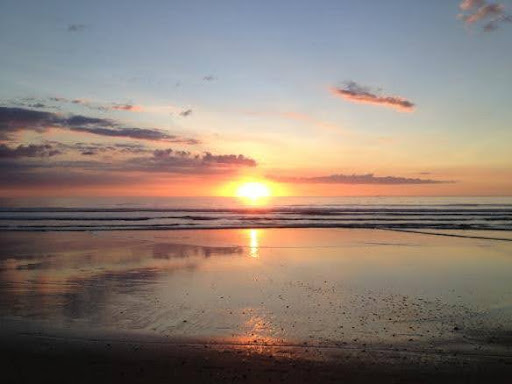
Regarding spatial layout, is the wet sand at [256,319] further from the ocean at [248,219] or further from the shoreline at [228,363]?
the ocean at [248,219]

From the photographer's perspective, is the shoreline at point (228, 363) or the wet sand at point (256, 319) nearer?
the shoreline at point (228, 363)

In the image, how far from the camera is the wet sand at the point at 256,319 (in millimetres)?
7340

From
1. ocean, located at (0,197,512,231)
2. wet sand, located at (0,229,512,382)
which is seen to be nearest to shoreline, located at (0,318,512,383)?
wet sand, located at (0,229,512,382)

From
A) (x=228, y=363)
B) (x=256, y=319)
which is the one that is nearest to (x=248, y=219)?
(x=256, y=319)

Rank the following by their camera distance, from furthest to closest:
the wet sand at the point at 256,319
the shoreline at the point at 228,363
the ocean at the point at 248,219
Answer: the ocean at the point at 248,219
the wet sand at the point at 256,319
the shoreline at the point at 228,363

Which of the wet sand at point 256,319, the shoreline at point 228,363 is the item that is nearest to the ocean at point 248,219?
the wet sand at point 256,319

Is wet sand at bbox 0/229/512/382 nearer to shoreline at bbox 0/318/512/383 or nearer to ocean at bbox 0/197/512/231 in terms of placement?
shoreline at bbox 0/318/512/383

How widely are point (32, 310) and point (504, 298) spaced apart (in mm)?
12943

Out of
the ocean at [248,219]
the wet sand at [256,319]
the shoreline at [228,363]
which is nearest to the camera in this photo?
the shoreline at [228,363]

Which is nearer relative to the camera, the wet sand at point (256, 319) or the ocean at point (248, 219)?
the wet sand at point (256, 319)

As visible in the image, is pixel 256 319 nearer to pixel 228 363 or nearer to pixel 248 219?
pixel 228 363

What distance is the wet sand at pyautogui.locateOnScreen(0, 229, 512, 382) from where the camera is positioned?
734 centimetres

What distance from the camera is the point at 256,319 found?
1002 centimetres

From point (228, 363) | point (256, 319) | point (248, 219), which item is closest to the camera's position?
point (228, 363)
